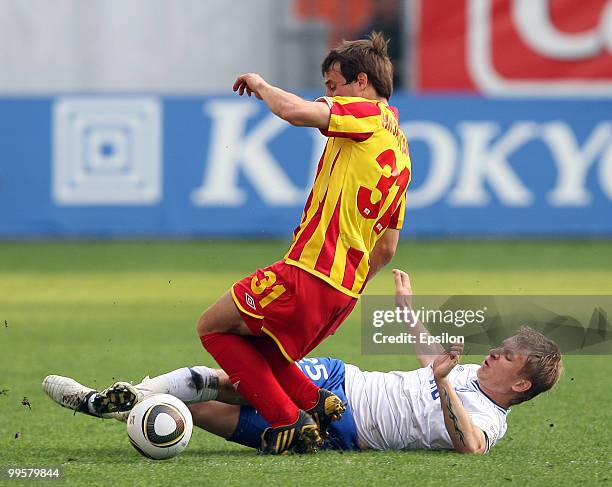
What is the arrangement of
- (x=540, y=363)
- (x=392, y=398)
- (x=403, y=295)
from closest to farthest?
(x=540, y=363), (x=392, y=398), (x=403, y=295)

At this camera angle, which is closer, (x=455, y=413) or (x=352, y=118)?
(x=352, y=118)

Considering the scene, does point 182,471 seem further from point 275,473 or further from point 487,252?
point 487,252

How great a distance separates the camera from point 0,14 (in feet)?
69.4

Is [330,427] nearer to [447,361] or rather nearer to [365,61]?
[447,361]

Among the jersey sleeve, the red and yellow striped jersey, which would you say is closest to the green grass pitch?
the red and yellow striped jersey

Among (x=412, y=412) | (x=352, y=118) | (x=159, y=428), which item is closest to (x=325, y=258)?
(x=352, y=118)

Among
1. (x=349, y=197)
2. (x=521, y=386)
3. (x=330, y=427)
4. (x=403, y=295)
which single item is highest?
(x=349, y=197)

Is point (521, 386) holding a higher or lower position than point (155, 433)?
higher

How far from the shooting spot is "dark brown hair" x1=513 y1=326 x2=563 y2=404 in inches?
226

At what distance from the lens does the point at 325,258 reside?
554cm

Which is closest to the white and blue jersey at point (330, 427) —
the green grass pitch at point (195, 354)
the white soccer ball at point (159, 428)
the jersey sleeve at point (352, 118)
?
the green grass pitch at point (195, 354)

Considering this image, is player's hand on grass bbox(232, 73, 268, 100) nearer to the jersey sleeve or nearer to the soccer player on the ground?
the jersey sleeve

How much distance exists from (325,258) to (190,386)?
3.01 ft

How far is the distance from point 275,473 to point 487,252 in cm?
1028
